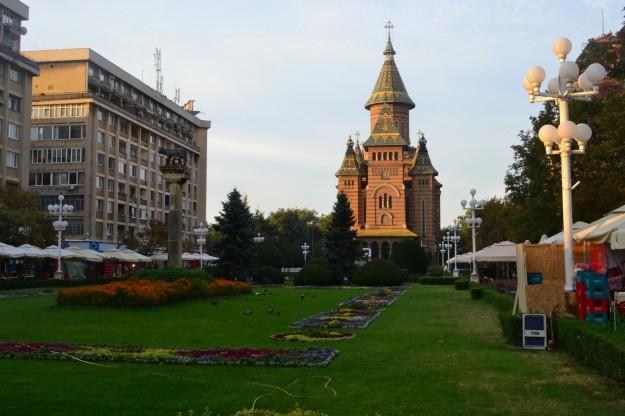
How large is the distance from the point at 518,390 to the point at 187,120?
8424 centimetres

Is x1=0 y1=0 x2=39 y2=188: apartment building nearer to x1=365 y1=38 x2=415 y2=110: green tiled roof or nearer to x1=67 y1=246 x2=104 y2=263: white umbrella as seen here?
x1=67 y1=246 x2=104 y2=263: white umbrella

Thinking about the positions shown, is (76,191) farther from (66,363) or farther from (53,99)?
(66,363)

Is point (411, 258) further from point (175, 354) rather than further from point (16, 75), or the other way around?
point (175, 354)

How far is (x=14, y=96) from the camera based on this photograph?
171 feet

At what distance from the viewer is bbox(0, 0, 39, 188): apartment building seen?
50.6m

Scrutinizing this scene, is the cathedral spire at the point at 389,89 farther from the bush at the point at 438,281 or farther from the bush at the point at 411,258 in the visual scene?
the bush at the point at 438,281

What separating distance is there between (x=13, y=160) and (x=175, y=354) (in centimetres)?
4644

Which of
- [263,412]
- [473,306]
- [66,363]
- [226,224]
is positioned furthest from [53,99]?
[263,412]

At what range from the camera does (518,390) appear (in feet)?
28.8

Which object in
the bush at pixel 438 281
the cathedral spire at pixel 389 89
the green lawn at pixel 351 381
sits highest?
the cathedral spire at pixel 389 89

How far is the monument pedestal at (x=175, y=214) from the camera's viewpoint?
2922cm

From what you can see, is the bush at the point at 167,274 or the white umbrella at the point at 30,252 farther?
the white umbrella at the point at 30,252

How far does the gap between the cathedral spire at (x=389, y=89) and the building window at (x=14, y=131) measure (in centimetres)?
5830

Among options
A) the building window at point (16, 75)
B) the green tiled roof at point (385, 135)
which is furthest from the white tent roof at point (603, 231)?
the green tiled roof at point (385, 135)
